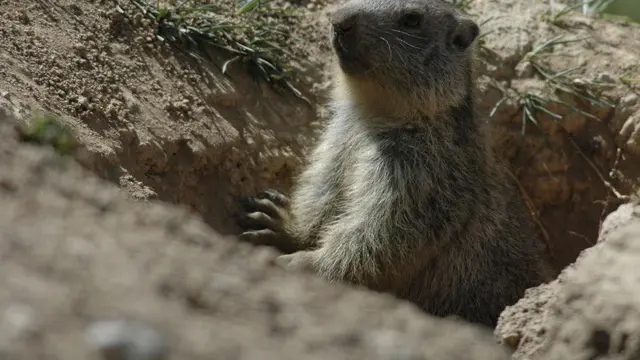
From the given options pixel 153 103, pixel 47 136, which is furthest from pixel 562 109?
pixel 47 136

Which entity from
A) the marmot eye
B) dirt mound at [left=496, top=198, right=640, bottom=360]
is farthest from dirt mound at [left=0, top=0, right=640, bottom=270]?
dirt mound at [left=496, top=198, right=640, bottom=360]

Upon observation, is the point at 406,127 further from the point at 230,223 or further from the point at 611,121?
the point at 611,121

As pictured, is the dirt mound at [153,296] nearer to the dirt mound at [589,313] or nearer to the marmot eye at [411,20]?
the dirt mound at [589,313]

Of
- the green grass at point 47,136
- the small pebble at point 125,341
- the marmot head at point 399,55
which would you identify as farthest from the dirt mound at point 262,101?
the small pebble at point 125,341

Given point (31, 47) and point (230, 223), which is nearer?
point (31, 47)

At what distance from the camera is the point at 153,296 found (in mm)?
2480

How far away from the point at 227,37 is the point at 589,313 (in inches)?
195

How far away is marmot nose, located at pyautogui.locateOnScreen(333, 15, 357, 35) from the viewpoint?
6.23m

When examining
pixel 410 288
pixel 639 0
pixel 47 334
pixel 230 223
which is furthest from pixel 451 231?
pixel 639 0

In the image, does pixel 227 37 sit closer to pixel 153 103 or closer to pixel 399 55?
pixel 153 103

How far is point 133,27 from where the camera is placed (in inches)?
276

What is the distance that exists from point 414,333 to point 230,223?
436cm

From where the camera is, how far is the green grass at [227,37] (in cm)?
721

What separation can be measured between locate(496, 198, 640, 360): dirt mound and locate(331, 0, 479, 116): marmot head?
101 inches
